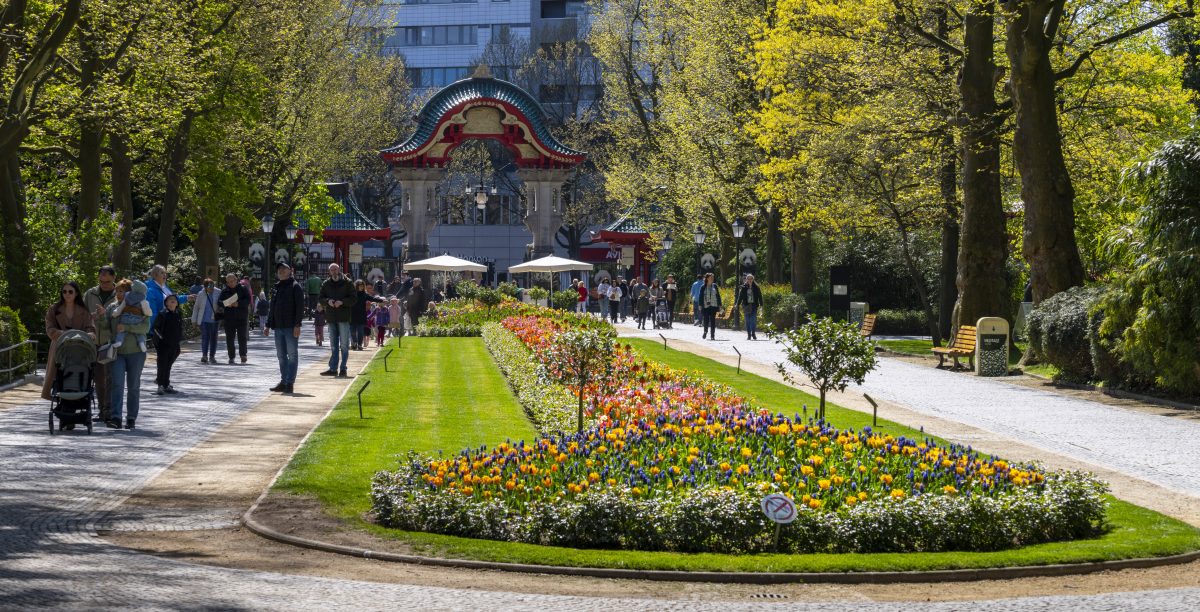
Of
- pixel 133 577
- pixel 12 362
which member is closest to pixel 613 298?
pixel 12 362

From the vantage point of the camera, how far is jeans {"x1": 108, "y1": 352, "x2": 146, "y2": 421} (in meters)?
16.4

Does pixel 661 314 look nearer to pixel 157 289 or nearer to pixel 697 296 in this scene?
pixel 697 296

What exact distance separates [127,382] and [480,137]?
4984 centimetres

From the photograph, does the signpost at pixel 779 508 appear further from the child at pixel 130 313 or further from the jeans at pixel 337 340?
the jeans at pixel 337 340

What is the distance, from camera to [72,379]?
15867 mm

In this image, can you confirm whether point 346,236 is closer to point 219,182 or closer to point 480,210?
point 480,210

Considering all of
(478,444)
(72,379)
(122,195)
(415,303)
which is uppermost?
(122,195)

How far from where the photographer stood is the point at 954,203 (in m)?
31.9

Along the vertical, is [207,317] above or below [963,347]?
above

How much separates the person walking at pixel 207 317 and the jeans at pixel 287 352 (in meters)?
6.51

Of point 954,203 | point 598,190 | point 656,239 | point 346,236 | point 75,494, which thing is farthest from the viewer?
point 598,190

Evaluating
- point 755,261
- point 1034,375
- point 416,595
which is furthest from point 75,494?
point 755,261

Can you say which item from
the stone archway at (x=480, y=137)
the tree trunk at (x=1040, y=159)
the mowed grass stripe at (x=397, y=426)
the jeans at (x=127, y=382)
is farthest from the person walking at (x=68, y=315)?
the stone archway at (x=480, y=137)

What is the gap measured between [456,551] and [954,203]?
24.2 metres
